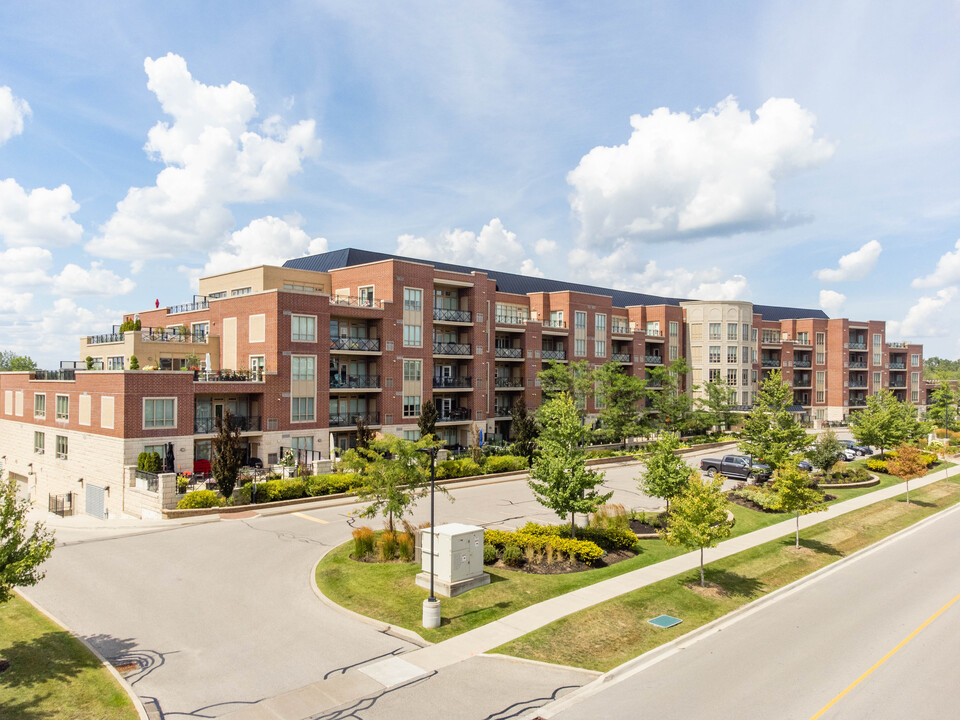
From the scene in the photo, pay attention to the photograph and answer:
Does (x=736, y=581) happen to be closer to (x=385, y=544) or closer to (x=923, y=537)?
(x=385, y=544)

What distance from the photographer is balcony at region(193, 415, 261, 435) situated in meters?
36.6

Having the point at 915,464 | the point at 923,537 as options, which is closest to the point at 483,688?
the point at 923,537

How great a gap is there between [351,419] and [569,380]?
21551 millimetres

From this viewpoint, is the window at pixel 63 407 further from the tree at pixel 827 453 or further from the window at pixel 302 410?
the tree at pixel 827 453

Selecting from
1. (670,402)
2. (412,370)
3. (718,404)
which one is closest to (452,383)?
(412,370)

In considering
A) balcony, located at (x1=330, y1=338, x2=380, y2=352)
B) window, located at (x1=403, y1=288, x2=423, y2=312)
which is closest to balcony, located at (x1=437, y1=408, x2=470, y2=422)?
balcony, located at (x1=330, y1=338, x2=380, y2=352)

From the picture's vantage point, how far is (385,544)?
22.6 metres

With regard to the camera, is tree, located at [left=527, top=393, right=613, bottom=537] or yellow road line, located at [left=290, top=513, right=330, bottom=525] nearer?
tree, located at [left=527, top=393, right=613, bottom=537]

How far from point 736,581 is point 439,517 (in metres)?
13.0

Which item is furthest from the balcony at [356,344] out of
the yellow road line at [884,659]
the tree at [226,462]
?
the yellow road line at [884,659]

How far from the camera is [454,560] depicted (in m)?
19.6

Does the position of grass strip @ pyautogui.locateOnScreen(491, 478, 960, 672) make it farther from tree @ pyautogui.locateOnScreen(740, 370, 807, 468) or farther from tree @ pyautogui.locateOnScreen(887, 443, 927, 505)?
tree @ pyautogui.locateOnScreen(887, 443, 927, 505)

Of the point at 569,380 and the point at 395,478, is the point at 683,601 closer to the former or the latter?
the point at 395,478

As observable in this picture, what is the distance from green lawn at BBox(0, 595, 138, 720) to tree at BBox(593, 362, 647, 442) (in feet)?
148
